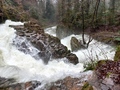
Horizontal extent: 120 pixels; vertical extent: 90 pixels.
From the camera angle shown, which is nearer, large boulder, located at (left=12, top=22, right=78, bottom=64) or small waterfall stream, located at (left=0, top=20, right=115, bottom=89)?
small waterfall stream, located at (left=0, top=20, right=115, bottom=89)

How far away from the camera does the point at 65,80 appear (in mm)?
5602

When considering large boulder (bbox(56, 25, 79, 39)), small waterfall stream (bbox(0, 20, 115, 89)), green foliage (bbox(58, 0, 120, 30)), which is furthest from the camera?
large boulder (bbox(56, 25, 79, 39))

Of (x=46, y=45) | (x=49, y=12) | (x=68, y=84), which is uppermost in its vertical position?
(x=49, y=12)

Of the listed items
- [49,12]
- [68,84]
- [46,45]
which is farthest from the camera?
[49,12]

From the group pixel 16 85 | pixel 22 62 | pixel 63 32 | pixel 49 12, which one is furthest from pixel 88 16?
pixel 49 12

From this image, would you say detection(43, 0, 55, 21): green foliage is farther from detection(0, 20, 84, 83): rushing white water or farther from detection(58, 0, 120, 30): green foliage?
detection(0, 20, 84, 83): rushing white water

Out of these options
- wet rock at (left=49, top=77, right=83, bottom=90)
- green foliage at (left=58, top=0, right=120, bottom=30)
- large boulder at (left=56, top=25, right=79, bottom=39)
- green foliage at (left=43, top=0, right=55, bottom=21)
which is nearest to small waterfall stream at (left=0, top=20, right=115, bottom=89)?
wet rock at (left=49, top=77, right=83, bottom=90)

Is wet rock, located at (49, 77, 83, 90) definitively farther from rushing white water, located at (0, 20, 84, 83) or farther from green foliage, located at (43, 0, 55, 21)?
green foliage, located at (43, 0, 55, 21)

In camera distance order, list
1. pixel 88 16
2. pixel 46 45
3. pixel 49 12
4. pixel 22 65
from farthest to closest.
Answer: pixel 49 12 → pixel 88 16 → pixel 46 45 → pixel 22 65

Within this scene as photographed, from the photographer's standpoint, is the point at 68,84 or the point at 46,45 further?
the point at 46,45

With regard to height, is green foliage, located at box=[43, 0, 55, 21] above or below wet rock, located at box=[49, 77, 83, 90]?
above

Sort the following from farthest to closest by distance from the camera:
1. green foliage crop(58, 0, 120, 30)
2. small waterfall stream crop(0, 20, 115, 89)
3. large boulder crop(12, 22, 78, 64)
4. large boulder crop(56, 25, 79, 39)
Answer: large boulder crop(56, 25, 79, 39), green foliage crop(58, 0, 120, 30), large boulder crop(12, 22, 78, 64), small waterfall stream crop(0, 20, 115, 89)

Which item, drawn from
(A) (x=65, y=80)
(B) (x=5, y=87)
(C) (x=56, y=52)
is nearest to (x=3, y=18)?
(C) (x=56, y=52)

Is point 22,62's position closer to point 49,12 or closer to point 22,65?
point 22,65
